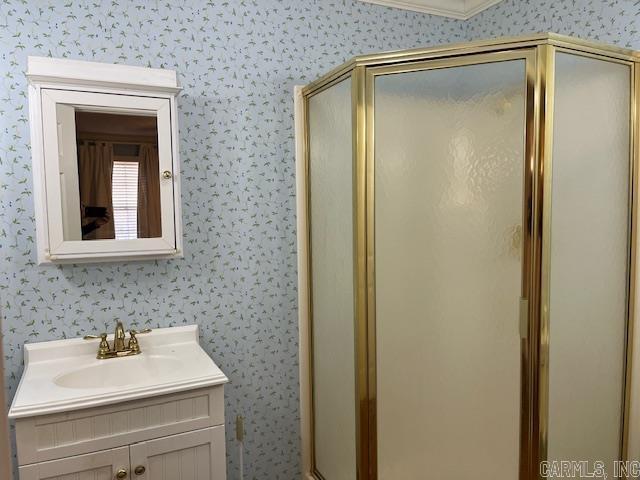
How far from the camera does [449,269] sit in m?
1.74

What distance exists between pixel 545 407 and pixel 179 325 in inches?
58.2

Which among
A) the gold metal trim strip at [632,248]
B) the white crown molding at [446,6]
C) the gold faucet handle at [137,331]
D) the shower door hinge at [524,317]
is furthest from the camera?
the white crown molding at [446,6]

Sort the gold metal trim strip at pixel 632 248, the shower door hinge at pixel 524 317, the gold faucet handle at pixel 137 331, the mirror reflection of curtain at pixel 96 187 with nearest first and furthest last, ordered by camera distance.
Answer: the shower door hinge at pixel 524 317 < the gold metal trim strip at pixel 632 248 < the mirror reflection of curtain at pixel 96 187 < the gold faucet handle at pixel 137 331

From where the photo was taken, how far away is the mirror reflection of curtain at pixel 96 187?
183 centimetres

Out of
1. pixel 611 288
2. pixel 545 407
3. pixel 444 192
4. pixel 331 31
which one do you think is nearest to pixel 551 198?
pixel 444 192

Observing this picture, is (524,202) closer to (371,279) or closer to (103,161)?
(371,279)

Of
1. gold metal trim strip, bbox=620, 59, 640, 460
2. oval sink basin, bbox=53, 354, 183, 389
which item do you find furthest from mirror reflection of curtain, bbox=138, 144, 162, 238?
gold metal trim strip, bbox=620, 59, 640, 460

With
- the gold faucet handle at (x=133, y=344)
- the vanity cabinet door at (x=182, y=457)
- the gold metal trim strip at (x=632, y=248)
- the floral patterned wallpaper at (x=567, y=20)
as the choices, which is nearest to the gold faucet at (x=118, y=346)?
the gold faucet handle at (x=133, y=344)

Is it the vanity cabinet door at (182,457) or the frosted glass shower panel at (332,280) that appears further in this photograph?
the frosted glass shower panel at (332,280)

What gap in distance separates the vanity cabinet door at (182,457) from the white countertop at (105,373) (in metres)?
0.19

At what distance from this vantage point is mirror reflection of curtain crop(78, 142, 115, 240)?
5.99 feet

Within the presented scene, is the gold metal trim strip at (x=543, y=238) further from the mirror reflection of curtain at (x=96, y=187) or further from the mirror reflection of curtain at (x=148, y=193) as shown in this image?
the mirror reflection of curtain at (x=96, y=187)

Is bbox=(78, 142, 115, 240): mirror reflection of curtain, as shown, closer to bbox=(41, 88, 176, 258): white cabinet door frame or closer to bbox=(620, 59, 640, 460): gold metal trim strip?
bbox=(41, 88, 176, 258): white cabinet door frame

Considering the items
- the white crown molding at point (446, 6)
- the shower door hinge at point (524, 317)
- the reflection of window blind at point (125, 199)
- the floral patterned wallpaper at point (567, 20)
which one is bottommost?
the shower door hinge at point (524, 317)
